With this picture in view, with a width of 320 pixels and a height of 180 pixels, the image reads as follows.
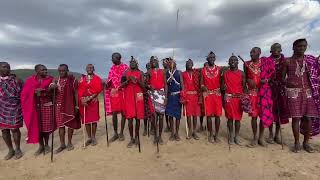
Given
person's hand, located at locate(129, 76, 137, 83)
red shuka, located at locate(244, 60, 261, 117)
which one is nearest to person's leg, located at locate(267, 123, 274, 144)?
red shuka, located at locate(244, 60, 261, 117)

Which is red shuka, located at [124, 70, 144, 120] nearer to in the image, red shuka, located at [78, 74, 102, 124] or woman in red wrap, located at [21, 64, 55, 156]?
red shuka, located at [78, 74, 102, 124]

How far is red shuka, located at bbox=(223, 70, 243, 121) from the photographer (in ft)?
29.5

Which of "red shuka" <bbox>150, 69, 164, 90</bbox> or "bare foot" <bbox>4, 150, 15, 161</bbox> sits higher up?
"red shuka" <bbox>150, 69, 164, 90</bbox>

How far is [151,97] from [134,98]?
1.62ft

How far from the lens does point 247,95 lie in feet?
29.2

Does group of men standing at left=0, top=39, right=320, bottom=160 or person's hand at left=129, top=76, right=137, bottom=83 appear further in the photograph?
person's hand at left=129, top=76, right=137, bottom=83

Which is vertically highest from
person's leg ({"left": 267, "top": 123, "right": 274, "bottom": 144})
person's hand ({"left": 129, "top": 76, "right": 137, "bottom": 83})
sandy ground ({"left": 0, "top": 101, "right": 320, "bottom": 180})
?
person's hand ({"left": 129, "top": 76, "right": 137, "bottom": 83})

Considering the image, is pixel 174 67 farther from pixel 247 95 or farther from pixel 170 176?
pixel 170 176

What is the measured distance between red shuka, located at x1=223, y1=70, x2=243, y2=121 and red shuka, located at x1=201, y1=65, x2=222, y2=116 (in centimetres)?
31

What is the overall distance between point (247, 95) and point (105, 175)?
394 cm

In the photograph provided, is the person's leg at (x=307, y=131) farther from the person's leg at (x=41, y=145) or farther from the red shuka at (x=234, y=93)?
the person's leg at (x=41, y=145)

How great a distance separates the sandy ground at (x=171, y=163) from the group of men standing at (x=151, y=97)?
1.22 ft

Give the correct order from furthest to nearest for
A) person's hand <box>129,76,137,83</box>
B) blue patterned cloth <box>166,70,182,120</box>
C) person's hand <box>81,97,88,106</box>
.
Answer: blue patterned cloth <box>166,70,182,120</box> → person's hand <box>81,97,88,106</box> → person's hand <box>129,76,137,83</box>

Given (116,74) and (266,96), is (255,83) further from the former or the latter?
(116,74)
